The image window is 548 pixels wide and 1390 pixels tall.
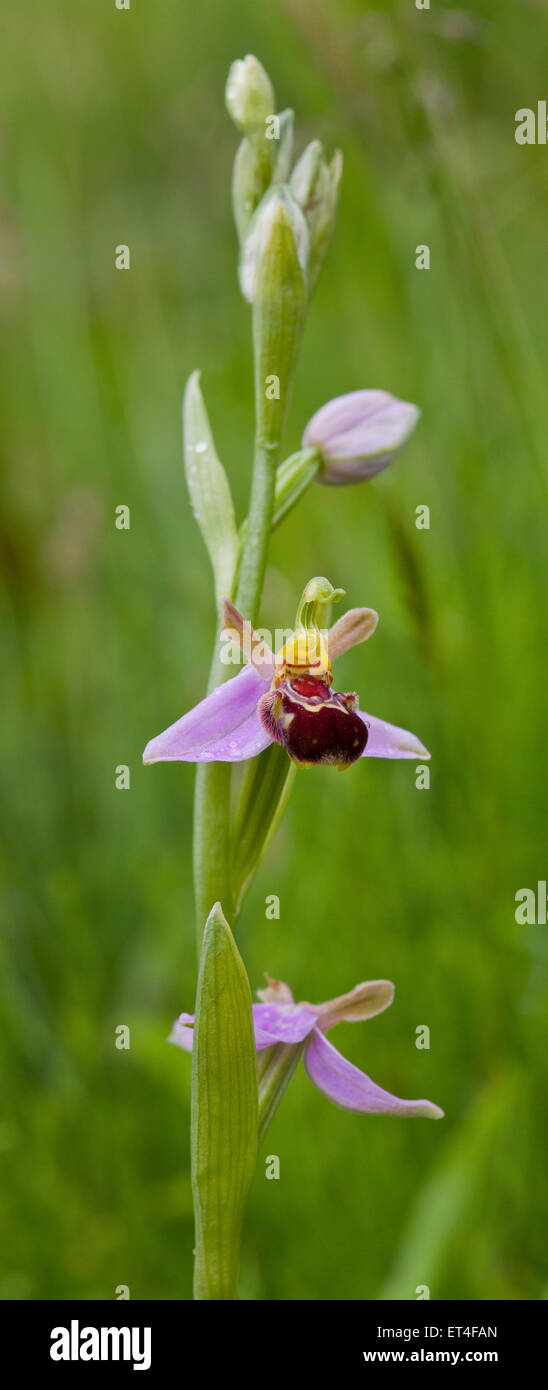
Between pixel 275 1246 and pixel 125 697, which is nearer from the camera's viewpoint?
pixel 275 1246

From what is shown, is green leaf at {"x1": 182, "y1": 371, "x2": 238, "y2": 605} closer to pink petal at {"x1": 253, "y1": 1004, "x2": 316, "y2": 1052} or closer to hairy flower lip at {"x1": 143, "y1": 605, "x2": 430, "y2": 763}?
hairy flower lip at {"x1": 143, "y1": 605, "x2": 430, "y2": 763}

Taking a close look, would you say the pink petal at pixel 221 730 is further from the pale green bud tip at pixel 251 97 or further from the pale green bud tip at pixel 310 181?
the pale green bud tip at pixel 251 97

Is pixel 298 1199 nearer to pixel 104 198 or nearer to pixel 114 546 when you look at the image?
pixel 114 546

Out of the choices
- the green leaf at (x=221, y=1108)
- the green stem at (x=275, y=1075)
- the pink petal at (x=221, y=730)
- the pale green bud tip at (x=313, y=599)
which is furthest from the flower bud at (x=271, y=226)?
the green stem at (x=275, y=1075)

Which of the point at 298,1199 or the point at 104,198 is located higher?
the point at 104,198

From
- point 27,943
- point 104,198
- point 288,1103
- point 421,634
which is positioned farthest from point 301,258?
point 104,198
